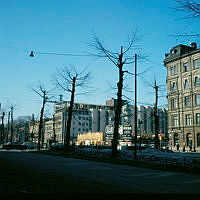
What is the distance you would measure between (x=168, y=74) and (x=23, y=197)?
2373 inches

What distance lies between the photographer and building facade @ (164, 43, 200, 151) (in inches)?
2173

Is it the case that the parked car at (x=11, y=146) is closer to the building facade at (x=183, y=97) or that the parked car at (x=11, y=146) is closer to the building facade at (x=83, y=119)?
the building facade at (x=183, y=97)

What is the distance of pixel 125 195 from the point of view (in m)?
7.29

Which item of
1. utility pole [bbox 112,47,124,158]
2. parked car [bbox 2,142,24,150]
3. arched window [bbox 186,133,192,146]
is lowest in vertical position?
parked car [bbox 2,142,24,150]

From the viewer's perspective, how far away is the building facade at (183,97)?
55188 mm

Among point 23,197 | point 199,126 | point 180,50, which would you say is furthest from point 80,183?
point 180,50

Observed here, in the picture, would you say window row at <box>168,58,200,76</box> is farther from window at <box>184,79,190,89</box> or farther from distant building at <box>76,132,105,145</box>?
→ distant building at <box>76,132,105,145</box>

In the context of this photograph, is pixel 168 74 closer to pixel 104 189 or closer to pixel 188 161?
pixel 188 161

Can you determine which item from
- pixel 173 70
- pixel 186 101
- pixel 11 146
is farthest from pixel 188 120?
pixel 11 146

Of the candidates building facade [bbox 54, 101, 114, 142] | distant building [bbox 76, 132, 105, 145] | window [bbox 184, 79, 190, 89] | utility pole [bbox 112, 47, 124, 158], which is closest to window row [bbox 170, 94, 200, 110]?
window [bbox 184, 79, 190, 89]

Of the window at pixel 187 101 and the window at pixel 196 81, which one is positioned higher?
the window at pixel 196 81

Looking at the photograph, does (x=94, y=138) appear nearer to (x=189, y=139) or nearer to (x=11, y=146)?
(x=189, y=139)

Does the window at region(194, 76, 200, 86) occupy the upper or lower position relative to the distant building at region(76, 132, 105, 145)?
upper

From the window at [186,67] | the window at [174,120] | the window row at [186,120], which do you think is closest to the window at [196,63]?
the window at [186,67]
